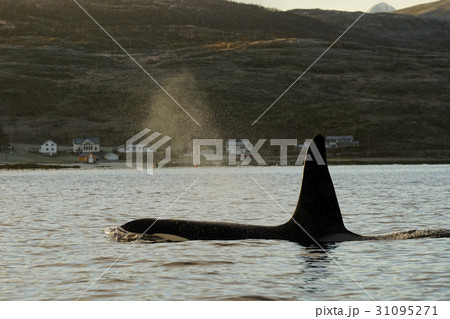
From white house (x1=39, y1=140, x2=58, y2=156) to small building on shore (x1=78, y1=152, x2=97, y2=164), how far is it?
25.1ft

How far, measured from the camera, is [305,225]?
23469mm

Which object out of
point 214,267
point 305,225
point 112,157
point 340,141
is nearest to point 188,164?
point 112,157

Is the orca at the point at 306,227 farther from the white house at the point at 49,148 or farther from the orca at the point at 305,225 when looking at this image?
the white house at the point at 49,148

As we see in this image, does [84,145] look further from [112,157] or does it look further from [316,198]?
[316,198]

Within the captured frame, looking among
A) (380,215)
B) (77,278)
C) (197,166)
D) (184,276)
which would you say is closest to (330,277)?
(184,276)

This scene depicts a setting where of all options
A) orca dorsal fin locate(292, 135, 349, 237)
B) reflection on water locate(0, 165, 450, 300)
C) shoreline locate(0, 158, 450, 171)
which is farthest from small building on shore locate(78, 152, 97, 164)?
orca dorsal fin locate(292, 135, 349, 237)

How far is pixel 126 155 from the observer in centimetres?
17762

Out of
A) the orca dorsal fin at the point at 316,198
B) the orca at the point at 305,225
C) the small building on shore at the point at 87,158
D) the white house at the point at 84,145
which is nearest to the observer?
the orca dorsal fin at the point at 316,198

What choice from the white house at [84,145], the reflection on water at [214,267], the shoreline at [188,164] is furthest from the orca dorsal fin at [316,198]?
the white house at [84,145]

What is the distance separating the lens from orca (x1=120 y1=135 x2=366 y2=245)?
22312 mm

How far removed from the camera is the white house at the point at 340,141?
184 m

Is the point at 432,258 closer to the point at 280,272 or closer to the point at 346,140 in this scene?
the point at 280,272
